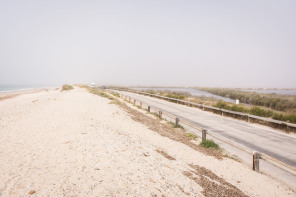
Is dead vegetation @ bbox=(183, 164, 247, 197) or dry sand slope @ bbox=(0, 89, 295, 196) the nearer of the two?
dry sand slope @ bbox=(0, 89, 295, 196)

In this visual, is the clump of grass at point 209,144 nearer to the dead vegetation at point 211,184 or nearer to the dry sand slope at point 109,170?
the dry sand slope at point 109,170

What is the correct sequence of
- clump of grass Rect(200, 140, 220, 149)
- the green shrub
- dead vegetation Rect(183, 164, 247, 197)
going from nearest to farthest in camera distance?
dead vegetation Rect(183, 164, 247, 197) < clump of grass Rect(200, 140, 220, 149) < the green shrub

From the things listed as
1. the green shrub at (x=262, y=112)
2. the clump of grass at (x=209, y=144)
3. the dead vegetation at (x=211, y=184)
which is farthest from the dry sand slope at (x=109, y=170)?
the green shrub at (x=262, y=112)

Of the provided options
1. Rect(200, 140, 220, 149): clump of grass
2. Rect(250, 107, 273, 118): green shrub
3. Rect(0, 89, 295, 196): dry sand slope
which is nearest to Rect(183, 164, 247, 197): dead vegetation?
Rect(0, 89, 295, 196): dry sand slope

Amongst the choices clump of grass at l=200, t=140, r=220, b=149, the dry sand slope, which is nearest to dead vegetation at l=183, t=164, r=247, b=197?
the dry sand slope

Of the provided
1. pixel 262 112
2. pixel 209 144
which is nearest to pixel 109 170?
pixel 209 144

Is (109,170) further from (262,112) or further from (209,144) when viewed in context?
(262,112)

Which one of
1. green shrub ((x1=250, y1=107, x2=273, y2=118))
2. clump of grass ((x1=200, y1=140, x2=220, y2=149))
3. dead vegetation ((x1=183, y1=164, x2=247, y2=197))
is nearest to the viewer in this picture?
dead vegetation ((x1=183, y1=164, x2=247, y2=197))

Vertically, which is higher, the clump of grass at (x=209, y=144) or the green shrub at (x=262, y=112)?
the green shrub at (x=262, y=112)

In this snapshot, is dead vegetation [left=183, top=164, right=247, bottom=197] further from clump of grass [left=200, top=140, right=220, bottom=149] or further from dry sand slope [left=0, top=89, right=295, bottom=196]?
clump of grass [left=200, top=140, right=220, bottom=149]

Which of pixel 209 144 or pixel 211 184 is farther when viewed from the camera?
pixel 209 144

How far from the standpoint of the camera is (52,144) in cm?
780

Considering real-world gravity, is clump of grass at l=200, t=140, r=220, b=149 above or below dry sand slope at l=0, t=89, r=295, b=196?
below

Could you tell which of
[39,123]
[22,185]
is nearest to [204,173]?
[22,185]
